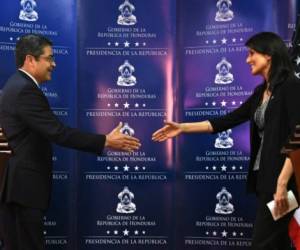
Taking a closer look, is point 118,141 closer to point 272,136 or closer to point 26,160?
point 26,160

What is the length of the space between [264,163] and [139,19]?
238 cm

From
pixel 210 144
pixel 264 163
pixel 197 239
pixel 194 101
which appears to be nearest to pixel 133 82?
pixel 194 101

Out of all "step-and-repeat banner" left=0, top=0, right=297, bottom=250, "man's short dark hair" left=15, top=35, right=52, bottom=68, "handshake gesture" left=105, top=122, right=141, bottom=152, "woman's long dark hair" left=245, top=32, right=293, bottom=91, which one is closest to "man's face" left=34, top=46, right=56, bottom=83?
"man's short dark hair" left=15, top=35, right=52, bottom=68

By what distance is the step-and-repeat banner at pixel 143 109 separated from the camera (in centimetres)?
486

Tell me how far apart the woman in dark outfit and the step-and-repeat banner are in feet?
4.88

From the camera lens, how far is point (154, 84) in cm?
496

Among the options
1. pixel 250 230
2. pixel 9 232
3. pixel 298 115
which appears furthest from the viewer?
pixel 250 230

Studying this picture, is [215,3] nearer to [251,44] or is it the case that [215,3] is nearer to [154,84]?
[154,84]

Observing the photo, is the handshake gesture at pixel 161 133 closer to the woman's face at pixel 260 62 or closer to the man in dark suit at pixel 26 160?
the man in dark suit at pixel 26 160

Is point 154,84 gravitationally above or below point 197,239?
above

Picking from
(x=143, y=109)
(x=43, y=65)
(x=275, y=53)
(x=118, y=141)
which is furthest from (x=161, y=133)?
(x=275, y=53)

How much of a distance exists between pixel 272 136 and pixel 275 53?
0.55m

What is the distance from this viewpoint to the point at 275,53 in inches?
128

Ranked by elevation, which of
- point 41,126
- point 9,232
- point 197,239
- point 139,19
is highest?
point 139,19
